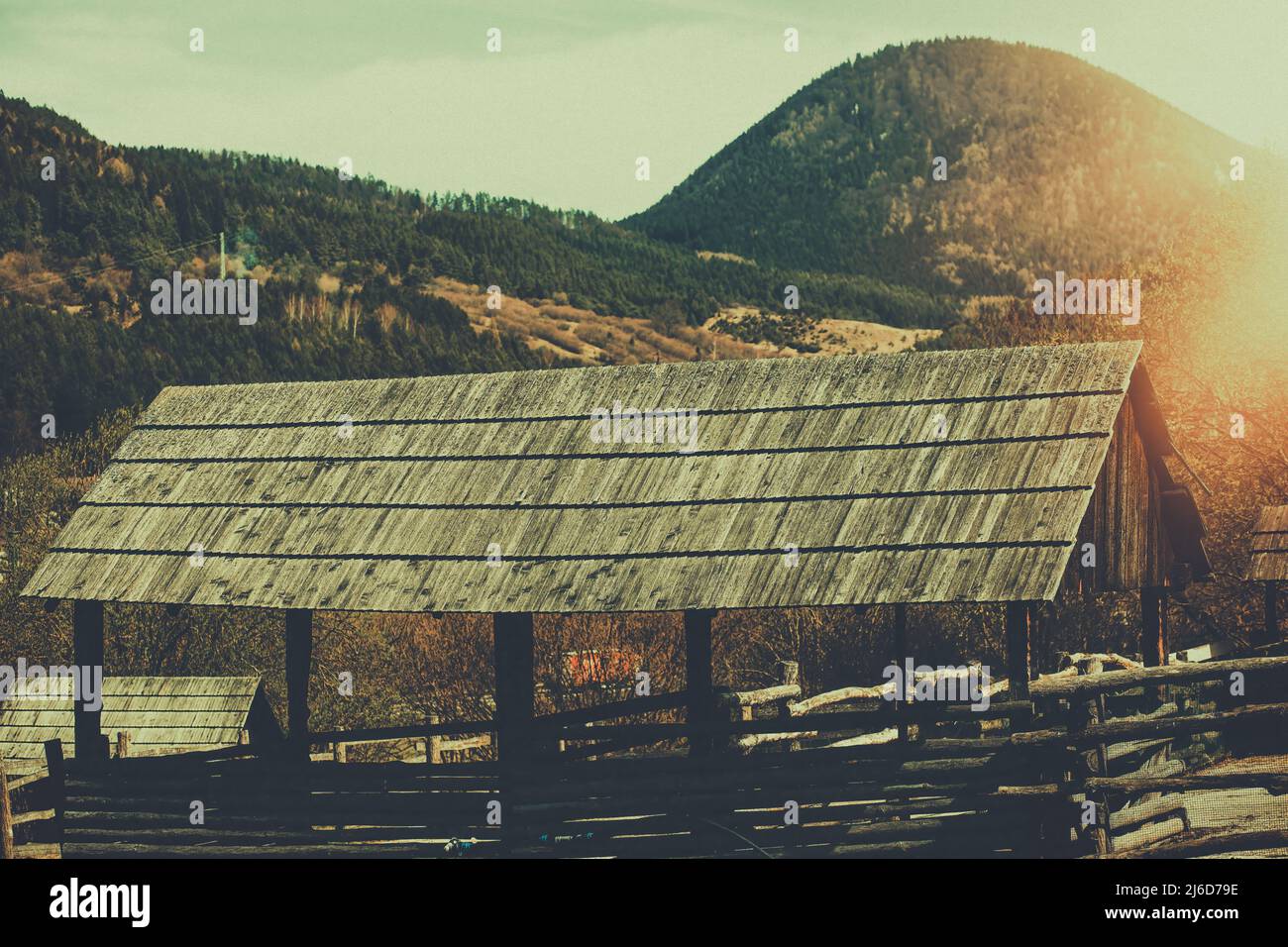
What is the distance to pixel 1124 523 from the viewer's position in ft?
55.1

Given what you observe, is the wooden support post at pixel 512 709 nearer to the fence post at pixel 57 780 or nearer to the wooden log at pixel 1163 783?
the fence post at pixel 57 780

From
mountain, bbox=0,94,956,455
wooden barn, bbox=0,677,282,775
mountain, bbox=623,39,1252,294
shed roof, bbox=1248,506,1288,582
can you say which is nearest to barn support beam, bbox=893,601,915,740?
shed roof, bbox=1248,506,1288,582

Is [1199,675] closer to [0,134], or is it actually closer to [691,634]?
[691,634]

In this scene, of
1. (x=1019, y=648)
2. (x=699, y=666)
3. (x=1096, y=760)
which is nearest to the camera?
(x=1019, y=648)

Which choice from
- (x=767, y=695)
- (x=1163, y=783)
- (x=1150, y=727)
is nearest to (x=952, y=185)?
(x=767, y=695)

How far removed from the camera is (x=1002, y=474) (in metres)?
15.1

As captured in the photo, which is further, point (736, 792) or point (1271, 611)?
point (1271, 611)

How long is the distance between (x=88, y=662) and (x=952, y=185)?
549 ft

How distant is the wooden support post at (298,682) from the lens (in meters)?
17.9

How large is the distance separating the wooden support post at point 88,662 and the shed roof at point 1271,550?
44.6ft

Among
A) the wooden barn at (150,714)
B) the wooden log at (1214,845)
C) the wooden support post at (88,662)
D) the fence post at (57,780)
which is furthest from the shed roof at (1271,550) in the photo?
the wooden barn at (150,714)

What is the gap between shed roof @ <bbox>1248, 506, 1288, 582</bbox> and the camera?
2086 cm

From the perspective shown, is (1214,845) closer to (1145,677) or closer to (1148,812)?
(1148,812)

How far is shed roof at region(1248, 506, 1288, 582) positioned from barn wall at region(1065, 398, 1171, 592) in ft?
11.2
